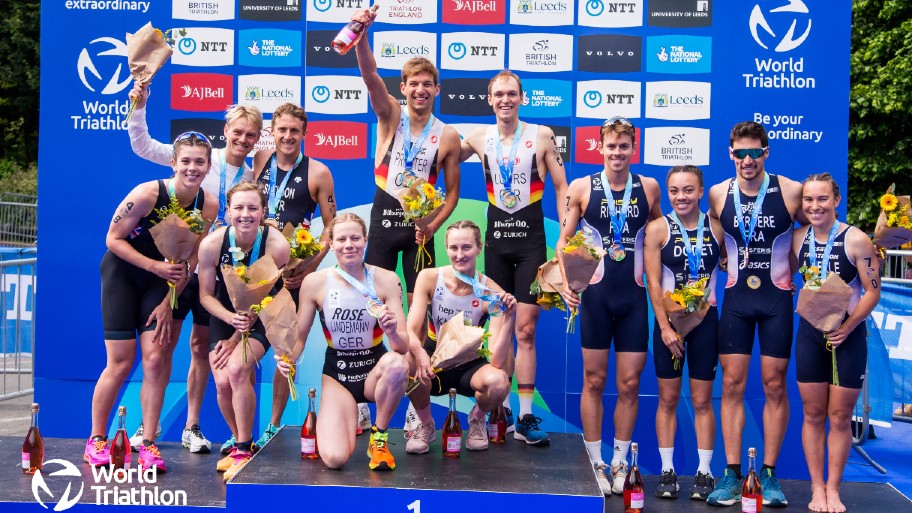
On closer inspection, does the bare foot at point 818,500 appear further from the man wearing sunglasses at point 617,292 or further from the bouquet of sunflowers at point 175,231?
the bouquet of sunflowers at point 175,231

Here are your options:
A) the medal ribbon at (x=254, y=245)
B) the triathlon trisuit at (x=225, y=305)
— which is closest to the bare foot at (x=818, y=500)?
the triathlon trisuit at (x=225, y=305)

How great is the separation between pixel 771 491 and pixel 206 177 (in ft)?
12.8

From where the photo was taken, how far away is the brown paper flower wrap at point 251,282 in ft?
16.3

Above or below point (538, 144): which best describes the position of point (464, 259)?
below

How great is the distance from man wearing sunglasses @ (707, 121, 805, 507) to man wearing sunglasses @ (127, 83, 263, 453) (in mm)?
2965

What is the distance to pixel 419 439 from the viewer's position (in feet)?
17.4

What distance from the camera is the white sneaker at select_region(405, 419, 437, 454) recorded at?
5.27 meters

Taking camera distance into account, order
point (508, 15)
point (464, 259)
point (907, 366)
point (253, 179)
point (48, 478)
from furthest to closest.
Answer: point (907, 366) → point (508, 15) → point (253, 179) → point (464, 259) → point (48, 478)

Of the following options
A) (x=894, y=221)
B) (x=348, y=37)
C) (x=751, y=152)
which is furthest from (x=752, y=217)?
(x=348, y=37)

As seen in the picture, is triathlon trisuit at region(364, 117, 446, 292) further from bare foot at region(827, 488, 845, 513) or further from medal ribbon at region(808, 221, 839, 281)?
bare foot at region(827, 488, 845, 513)

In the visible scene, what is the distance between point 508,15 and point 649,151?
144 centimetres

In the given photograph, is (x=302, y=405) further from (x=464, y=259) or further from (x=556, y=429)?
(x=464, y=259)

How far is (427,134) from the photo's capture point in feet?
19.8

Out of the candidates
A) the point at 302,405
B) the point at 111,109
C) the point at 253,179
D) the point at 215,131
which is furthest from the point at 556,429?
the point at 111,109
